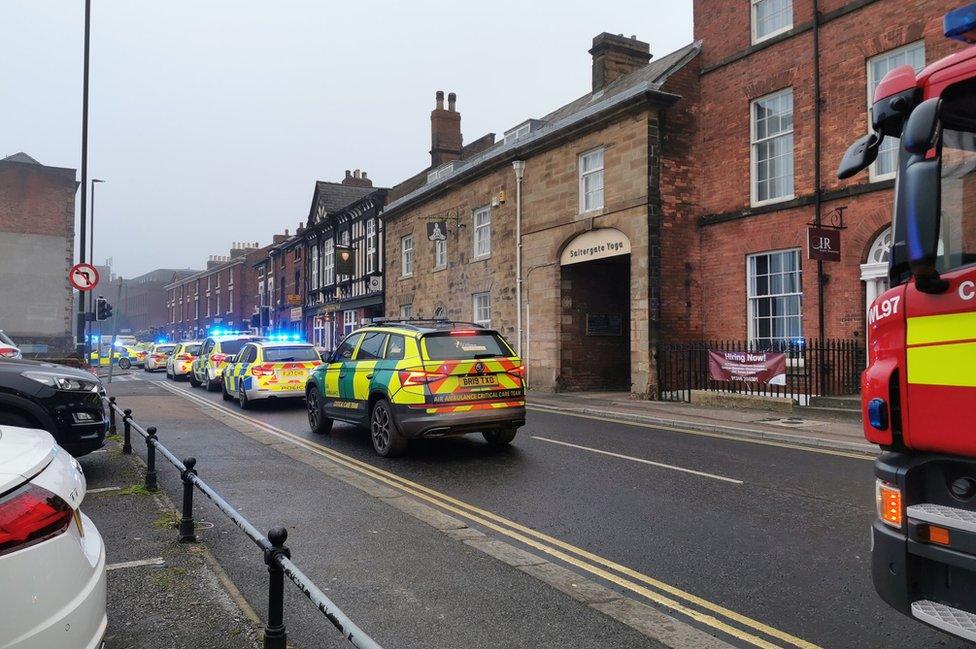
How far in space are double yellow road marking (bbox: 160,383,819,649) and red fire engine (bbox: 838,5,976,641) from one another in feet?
2.67

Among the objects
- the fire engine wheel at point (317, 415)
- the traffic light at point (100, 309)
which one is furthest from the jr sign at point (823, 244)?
the traffic light at point (100, 309)

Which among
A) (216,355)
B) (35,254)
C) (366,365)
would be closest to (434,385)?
(366,365)

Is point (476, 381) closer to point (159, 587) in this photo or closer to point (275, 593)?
point (159, 587)

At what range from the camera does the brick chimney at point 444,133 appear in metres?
31.4

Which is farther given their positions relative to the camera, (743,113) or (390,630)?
(743,113)

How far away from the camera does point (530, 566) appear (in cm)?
478

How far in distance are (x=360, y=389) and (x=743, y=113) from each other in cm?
1233

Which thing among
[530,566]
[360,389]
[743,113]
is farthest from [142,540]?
[743,113]

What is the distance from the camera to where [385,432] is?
362 inches

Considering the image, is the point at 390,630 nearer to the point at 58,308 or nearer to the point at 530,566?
the point at 530,566

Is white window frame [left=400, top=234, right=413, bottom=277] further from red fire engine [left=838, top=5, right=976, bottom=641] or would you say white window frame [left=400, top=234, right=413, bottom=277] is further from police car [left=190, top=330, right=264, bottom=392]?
red fire engine [left=838, top=5, right=976, bottom=641]

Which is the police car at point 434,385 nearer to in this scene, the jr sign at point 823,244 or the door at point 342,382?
the door at point 342,382

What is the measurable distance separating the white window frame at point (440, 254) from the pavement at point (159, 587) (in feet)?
69.7

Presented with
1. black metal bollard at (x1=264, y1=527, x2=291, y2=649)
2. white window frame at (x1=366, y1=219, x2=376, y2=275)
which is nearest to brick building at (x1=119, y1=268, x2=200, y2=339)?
white window frame at (x1=366, y1=219, x2=376, y2=275)
